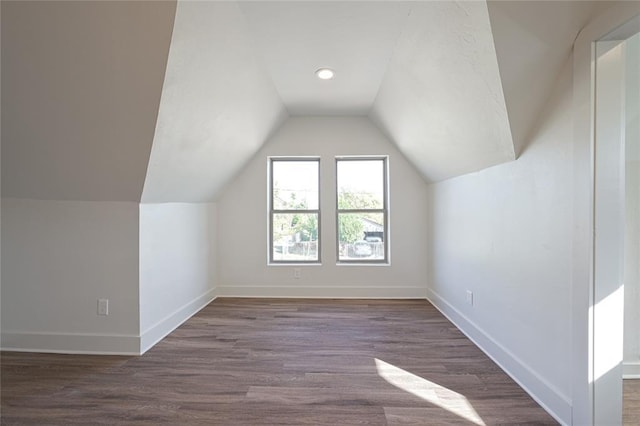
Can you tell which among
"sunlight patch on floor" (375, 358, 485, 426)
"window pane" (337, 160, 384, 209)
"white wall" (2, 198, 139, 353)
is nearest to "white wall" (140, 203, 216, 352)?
"white wall" (2, 198, 139, 353)

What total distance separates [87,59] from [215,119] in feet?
3.08

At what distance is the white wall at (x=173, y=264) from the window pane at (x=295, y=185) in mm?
912

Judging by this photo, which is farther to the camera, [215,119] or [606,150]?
[215,119]

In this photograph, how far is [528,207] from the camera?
1963 millimetres

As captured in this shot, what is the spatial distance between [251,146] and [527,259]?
295 centimetres

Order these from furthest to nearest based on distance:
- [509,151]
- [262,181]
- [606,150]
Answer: [262,181] → [509,151] → [606,150]

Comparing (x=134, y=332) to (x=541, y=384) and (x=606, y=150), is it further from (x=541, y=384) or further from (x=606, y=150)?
(x=606, y=150)

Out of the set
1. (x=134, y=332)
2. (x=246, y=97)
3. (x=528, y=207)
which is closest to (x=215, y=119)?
(x=246, y=97)

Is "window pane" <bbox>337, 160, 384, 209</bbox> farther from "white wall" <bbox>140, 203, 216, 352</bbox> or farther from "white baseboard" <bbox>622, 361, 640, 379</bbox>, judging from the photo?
"white baseboard" <bbox>622, 361, 640, 379</bbox>

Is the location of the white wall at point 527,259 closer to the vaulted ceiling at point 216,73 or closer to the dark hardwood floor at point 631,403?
the vaulted ceiling at point 216,73

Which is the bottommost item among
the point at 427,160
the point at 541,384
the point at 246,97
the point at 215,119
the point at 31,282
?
the point at 541,384

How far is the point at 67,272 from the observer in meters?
2.54

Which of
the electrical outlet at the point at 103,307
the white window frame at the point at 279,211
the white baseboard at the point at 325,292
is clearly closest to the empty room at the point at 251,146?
the electrical outlet at the point at 103,307

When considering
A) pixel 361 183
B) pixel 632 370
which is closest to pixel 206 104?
pixel 361 183
